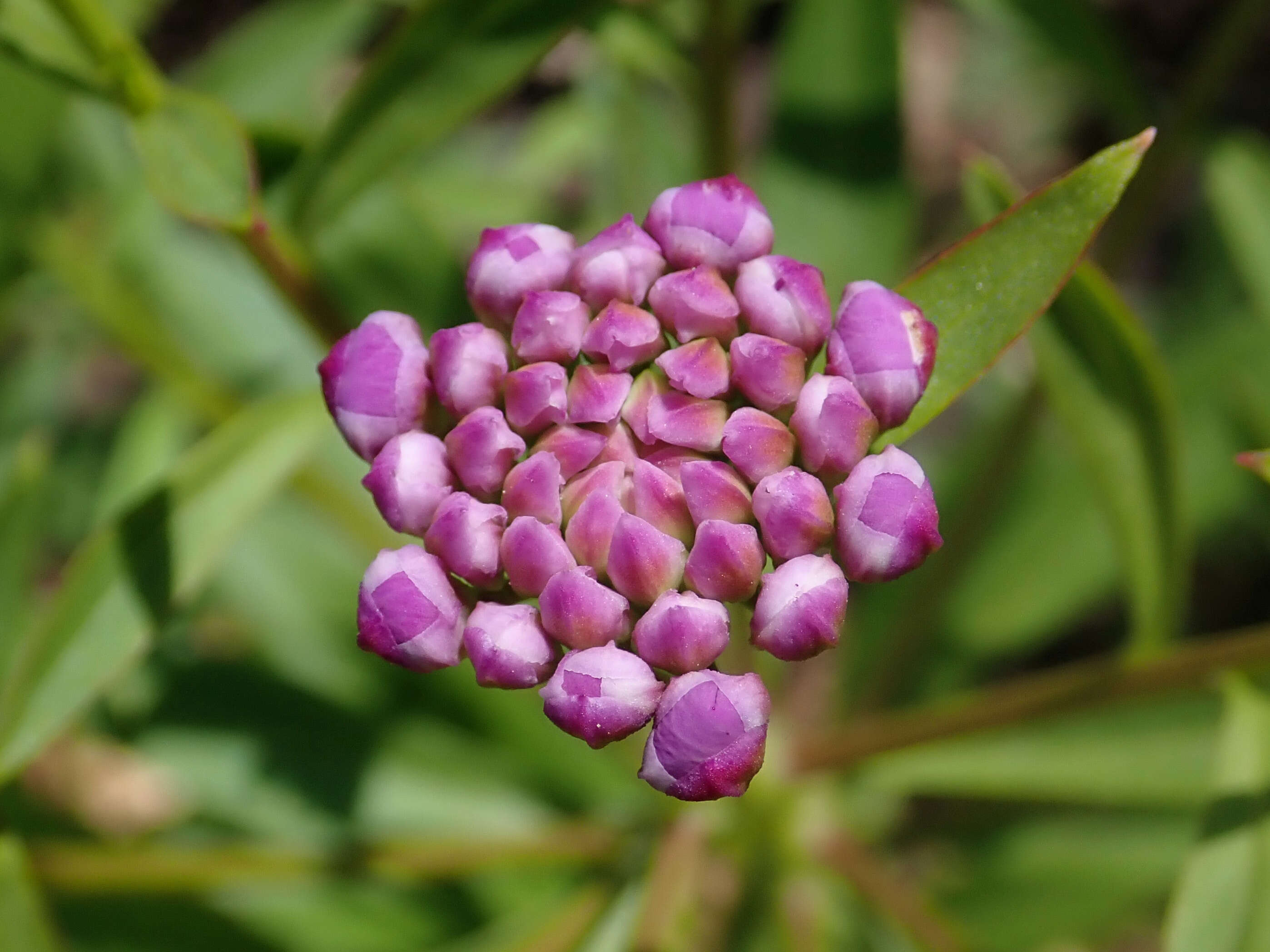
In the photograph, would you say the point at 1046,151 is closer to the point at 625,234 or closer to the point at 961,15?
the point at 961,15

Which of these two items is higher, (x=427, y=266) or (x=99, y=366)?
(x=427, y=266)

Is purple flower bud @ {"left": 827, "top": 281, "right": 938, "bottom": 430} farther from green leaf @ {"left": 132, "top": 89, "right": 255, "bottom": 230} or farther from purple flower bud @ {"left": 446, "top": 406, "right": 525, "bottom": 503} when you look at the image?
green leaf @ {"left": 132, "top": 89, "right": 255, "bottom": 230}

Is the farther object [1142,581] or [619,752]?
[619,752]

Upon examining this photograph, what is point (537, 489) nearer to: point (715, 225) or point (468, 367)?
point (468, 367)

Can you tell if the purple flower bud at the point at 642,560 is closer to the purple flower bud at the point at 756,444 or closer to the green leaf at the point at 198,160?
the purple flower bud at the point at 756,444

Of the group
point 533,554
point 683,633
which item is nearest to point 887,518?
point 683,633

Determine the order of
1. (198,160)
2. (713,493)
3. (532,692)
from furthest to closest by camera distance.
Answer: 1. (532,692)
2. (198,160)
3. (713,493)

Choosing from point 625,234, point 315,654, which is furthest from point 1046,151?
point 625,234
